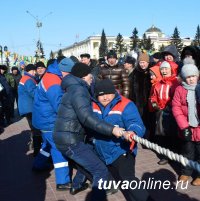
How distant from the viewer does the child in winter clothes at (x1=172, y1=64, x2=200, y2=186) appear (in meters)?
4.62

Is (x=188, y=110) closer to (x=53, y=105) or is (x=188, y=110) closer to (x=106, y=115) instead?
(x=106, y=115)

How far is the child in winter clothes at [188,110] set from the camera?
15.1 feet

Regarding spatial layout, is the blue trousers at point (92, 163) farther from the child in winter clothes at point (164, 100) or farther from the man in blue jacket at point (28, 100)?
the man in blue jacket at point (28, 100)

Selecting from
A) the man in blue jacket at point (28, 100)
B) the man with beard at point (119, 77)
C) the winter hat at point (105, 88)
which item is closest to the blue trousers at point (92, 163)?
the winter hat at point (105, 88)

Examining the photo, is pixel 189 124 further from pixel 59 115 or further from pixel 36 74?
pixel 36 74

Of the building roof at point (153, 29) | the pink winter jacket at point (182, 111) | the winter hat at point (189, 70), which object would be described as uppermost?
the building roof at point (153, 29)

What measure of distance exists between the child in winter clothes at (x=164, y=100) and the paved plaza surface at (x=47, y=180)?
0.40 meters

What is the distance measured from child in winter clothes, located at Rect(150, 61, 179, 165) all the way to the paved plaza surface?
0.40m

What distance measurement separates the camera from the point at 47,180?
17.8 feet

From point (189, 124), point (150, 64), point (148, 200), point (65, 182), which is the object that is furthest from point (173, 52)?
point (148, 200)

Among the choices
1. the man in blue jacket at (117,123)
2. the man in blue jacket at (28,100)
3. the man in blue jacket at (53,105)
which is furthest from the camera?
the man in blue jacket at (28,100)

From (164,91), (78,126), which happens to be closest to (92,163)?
(78,126)

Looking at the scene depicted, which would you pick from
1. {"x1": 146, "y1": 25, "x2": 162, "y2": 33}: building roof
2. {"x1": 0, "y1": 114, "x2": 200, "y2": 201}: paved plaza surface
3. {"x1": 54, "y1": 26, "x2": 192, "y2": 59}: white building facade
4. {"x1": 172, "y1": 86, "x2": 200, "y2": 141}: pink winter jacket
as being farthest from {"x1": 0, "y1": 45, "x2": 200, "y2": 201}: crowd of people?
{"x1": 146, "y1": 25, "x2": 162, "y2": 33}: building roof

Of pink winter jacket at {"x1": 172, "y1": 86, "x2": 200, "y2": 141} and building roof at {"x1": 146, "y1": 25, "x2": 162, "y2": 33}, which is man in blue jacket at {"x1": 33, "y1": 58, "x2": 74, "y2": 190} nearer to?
pink winter jacket at {"x1": 172, "y1": 86, "x2": 200, "y2": 141}
